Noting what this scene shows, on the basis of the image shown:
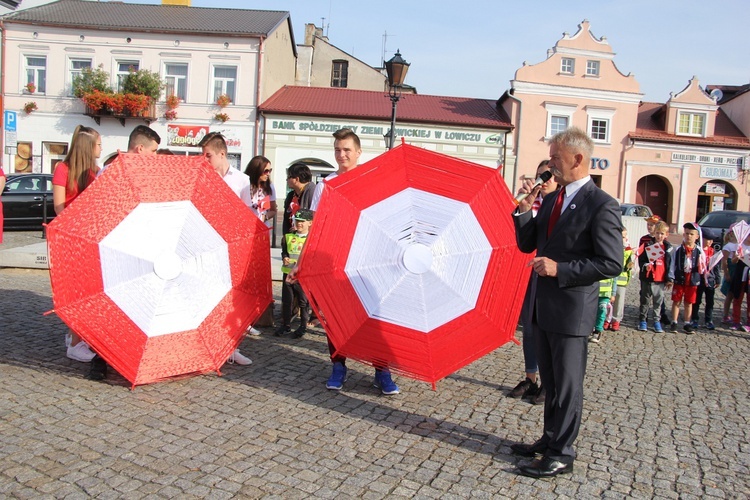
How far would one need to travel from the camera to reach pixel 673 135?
3247cm

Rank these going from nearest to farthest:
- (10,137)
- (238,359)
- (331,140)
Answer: (238,359), (10,137), (331,140)

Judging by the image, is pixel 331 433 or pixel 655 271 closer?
pixel 331 433

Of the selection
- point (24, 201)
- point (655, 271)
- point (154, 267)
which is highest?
point (154, 267)

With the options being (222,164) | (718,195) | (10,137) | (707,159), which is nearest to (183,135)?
(10,137)

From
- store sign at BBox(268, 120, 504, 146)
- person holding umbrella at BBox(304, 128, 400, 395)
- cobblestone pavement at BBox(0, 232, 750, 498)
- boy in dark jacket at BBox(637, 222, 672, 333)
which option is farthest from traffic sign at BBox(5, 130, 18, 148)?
store sign at BBox(268, 120, 504, 146)

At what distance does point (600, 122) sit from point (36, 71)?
27.8 meters

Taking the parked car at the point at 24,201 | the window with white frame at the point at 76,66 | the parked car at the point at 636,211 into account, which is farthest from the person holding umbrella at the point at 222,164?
the window with white frame at the point at 76,66

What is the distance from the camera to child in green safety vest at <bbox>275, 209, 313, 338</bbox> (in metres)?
6.57

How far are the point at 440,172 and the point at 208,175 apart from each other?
1.95 meters

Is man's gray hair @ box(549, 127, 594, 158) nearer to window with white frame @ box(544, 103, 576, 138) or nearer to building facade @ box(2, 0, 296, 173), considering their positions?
building facade @ box(2, 0, 296, 173)

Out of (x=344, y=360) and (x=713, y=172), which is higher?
(x=713, y=172)

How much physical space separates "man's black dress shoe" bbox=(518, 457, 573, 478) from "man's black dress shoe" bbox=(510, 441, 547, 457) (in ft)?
0.52

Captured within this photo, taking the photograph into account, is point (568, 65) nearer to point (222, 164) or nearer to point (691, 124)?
point (691, 124)

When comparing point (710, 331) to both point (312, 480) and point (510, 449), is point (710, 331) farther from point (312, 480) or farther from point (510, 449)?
point (312, 480)
